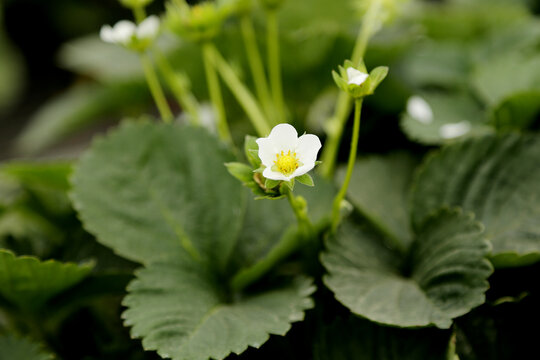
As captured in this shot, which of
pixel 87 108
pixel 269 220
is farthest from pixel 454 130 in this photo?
pixel 87 108

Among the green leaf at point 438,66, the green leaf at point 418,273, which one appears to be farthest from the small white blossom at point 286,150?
the green leaf at point 438,66

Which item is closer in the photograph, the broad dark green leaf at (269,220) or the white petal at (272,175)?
the white petal at (272,175)

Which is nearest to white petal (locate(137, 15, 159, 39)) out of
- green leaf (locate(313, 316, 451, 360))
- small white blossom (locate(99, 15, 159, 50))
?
small white blossom (locate(99, 15, 159, 50))

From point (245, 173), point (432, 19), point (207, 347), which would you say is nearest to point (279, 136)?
point (245, 173)

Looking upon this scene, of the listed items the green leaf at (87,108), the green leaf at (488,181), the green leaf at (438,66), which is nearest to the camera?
the green leaf at (488,181)

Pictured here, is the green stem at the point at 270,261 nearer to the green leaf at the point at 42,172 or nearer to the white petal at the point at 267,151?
the white petal at the point at 267,151

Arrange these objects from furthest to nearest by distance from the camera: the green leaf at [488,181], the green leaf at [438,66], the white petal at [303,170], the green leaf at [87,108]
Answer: the green leaf at [87,108] < the green leaf at [438,66] < the green leaf at [488,181] < the white petal at [303,170]

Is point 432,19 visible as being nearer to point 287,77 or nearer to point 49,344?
point 287,77
